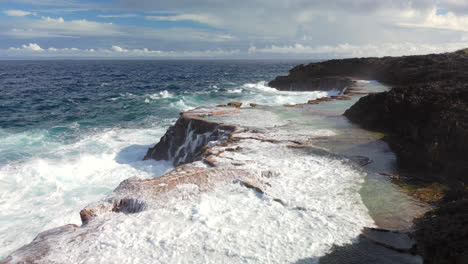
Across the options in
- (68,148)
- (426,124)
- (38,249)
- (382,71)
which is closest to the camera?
(38,249)

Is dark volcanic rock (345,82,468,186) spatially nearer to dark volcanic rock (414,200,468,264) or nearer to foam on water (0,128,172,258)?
dark volcanic rock (414,200,468,264)

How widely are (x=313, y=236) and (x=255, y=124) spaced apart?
8186 millimetres

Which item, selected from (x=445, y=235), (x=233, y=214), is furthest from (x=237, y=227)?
(x=445, y=235)

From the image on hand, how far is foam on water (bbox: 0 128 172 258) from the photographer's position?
10.6 meters

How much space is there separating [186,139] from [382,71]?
28.9 m

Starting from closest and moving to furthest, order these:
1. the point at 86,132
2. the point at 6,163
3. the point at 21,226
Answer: the point at 21,226 < the point at 6,163 < the point at 86,132

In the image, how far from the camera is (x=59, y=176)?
1499cm

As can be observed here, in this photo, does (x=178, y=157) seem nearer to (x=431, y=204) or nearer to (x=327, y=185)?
(x=327, y=185)

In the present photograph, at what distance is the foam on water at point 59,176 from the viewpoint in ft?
34.8

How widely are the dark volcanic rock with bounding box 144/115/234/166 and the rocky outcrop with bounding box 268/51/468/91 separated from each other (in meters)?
18.9

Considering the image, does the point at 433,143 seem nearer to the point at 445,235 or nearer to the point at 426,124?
the point at 426,124

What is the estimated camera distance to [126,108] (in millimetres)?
32031

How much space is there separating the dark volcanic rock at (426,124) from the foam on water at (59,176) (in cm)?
1009

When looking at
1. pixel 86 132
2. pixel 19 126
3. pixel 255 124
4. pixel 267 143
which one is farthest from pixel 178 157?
pixel 19 126
